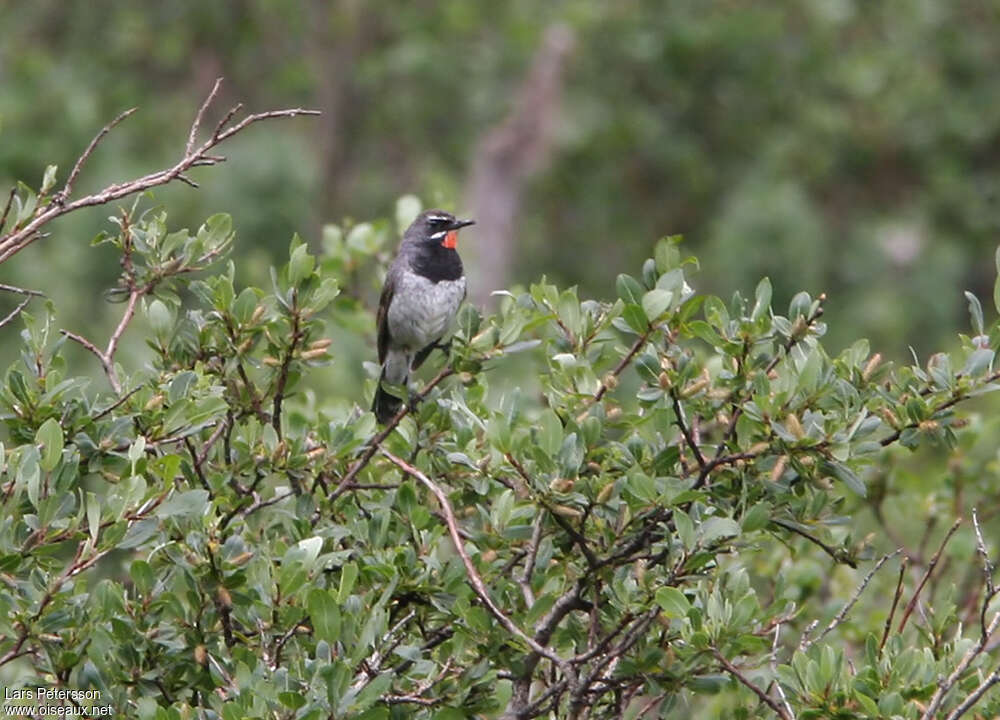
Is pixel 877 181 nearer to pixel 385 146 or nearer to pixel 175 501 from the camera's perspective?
pixel 385 146

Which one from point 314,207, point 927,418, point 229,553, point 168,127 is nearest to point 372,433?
point 229,553

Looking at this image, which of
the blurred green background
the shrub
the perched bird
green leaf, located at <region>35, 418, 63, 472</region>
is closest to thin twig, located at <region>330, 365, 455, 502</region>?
the shrub

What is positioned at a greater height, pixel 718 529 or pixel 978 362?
pixel 978 362

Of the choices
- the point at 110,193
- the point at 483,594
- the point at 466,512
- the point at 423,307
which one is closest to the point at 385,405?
the point at 423,307

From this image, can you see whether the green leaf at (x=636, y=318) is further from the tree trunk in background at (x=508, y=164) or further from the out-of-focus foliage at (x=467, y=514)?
the tree trunk in background at (x=508, y=164)

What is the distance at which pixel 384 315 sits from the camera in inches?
245

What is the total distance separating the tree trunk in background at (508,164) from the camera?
16281 mm

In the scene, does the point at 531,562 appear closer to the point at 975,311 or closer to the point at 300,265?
the point at 300,265

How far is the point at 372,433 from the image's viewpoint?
4.11m

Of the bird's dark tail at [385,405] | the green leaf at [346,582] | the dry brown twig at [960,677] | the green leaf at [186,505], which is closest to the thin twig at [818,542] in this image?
the dry brown twig at [960,677]

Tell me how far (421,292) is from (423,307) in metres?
0.06

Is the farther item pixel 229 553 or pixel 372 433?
pixel 372 433

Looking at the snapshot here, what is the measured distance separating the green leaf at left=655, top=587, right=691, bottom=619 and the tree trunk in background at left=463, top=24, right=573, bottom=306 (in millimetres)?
11778

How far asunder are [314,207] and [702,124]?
537 cm
